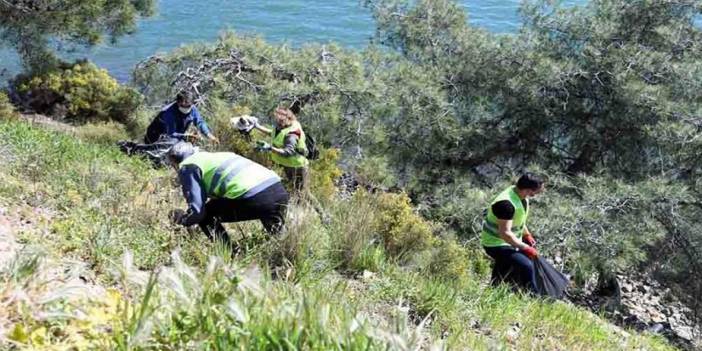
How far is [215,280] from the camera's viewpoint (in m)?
3.44

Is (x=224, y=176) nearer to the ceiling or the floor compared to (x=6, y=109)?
nearer to the ceiling

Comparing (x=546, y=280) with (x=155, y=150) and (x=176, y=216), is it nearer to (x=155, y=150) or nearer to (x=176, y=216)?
(x=176, y=216)

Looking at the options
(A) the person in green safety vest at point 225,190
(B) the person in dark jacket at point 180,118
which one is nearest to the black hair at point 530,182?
(A) the person in green safety vest at point 225,190

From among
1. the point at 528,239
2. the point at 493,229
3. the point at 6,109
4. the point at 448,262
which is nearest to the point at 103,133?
the point at 6,109

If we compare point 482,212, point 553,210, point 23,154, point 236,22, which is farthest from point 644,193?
point 236,22

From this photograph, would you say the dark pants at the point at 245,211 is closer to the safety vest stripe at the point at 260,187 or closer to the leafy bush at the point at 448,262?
the safety vest stripe at the point at 260,187

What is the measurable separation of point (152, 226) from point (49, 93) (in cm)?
1070

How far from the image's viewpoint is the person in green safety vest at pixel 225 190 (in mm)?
5484

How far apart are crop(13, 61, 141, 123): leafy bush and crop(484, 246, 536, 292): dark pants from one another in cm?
1012

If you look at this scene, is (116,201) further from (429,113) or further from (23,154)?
(429,113)

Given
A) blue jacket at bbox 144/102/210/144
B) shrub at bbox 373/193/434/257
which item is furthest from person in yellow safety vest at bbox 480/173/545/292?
blue jacket at bbox 144/102/210/144

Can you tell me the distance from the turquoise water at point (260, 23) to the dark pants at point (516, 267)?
15.3 metres

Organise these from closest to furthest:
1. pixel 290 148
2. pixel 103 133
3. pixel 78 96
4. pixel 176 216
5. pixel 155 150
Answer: pixel 176 216 < pixel 290 148 < pixel 155 150 < pixel 103 133 < pixel 78 96

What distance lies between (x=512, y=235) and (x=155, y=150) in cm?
516
